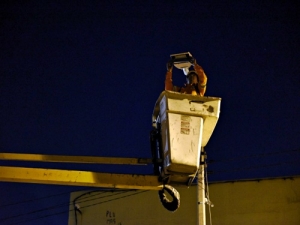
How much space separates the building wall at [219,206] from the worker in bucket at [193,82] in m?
9.20

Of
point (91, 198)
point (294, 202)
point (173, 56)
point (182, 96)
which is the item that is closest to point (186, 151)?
point (182, 96)

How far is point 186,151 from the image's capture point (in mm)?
3762

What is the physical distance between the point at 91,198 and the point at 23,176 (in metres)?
13.1

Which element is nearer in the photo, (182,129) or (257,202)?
(182,129)

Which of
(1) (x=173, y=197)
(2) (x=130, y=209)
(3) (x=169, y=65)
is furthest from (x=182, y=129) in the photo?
(2) (x=130, y=209)

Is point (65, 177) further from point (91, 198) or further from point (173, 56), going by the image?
point (91, 198)

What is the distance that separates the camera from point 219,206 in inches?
532

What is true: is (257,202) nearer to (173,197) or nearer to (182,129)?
(173,197)

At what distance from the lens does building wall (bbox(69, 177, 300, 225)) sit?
12758 mm

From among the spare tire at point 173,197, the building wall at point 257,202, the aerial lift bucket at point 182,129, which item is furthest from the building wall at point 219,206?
the aerial lift bucket at point 182,129

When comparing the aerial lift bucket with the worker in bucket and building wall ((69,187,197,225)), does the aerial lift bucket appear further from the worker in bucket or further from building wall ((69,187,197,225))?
building wall ((69,187,197,225))

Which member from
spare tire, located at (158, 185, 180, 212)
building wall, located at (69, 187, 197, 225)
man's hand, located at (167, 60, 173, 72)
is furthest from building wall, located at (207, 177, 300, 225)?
spare tire, located at (158, 185, 180, 212)

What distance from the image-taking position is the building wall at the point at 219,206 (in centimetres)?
1276

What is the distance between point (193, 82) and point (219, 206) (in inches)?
394
